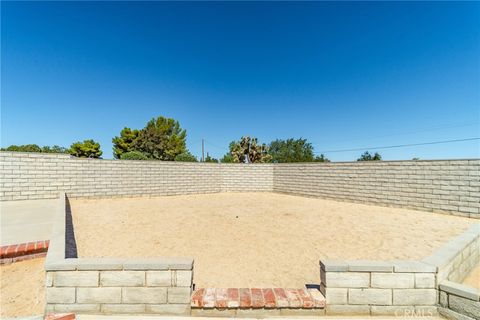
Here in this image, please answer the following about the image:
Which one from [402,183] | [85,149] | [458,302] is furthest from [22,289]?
[85,149]

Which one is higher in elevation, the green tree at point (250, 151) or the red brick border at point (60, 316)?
the green tree at point (250, 151)

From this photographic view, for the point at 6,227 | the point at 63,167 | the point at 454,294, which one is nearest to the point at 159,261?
the point at 454,294

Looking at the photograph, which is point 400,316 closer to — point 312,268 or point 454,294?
point 454,294

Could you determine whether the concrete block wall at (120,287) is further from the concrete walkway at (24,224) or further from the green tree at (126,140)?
the green tree at (126,140)

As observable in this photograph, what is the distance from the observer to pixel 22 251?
341 centimetres

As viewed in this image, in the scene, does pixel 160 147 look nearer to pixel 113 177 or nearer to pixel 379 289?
pixel 113 177

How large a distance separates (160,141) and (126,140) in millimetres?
4289

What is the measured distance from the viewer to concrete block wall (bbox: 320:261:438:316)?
2246 mm

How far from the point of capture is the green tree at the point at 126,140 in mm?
28281

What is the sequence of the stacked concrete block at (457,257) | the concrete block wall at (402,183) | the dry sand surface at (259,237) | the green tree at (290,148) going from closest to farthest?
1. the stacked concrete block at (457,257)
2. the dry sand surface at (259,237)
3. the concrete block wall at (402,183)
4. the green tree at (290,148)

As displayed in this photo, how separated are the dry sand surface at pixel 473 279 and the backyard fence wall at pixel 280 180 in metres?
5.23

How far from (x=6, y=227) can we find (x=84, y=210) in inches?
122
